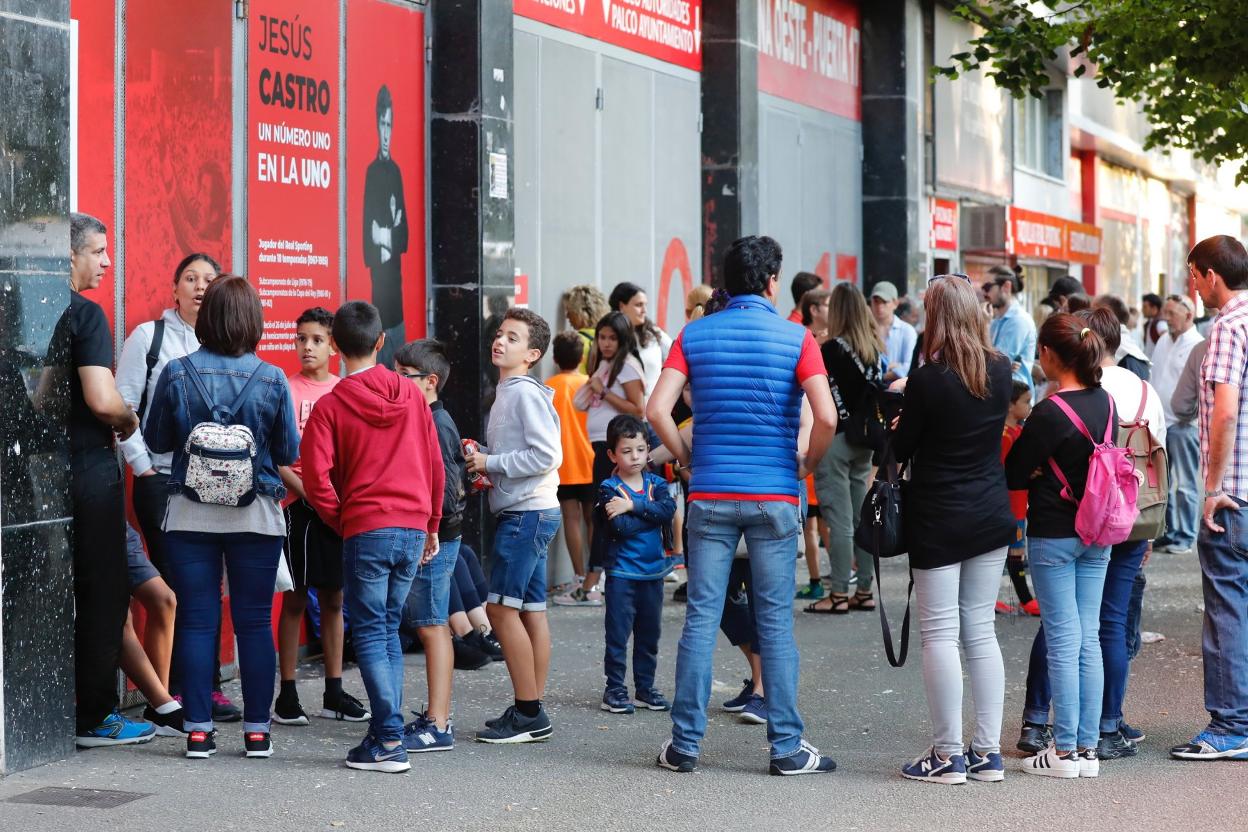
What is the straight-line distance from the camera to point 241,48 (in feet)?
28.5

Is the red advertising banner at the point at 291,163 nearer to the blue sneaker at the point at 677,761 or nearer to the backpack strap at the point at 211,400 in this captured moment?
the backpack strap at the point at 211,400

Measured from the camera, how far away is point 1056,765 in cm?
654

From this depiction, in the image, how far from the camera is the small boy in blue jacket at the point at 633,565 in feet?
25.3

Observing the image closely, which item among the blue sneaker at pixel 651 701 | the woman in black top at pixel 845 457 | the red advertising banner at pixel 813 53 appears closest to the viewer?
the blue sneaker at pixel 651 701

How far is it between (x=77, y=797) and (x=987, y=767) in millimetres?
3176

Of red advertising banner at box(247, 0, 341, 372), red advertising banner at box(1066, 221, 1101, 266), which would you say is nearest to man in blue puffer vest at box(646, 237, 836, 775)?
red advertising banner at box(247, 0, 341, 372)

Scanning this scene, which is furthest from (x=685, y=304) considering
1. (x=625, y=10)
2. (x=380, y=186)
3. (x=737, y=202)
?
(x=380, y=186)

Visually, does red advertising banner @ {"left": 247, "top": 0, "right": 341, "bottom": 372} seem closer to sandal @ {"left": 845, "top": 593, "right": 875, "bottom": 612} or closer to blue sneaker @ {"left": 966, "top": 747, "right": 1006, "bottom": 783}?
sandal @ {"left": 845, "top": 593, "right": 875, "bottom": 612}

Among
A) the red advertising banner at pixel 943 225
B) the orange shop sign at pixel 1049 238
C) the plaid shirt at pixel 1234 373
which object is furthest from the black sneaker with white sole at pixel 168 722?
the orange shop sign at pixel 1049 238

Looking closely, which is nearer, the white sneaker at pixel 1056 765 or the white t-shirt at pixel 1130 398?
the white sneaker at pixel 1056 765

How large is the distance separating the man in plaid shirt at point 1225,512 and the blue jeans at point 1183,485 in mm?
6825

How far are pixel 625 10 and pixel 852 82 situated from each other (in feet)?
19.2

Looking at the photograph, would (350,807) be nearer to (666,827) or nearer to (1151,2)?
(666,827)

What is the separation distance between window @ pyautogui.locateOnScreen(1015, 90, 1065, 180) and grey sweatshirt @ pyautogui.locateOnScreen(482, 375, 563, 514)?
22033mm
